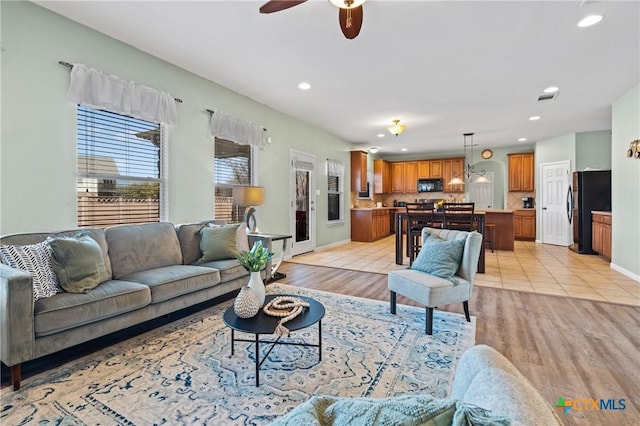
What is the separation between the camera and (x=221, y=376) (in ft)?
6.41

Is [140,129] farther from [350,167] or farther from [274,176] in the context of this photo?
[350,167]

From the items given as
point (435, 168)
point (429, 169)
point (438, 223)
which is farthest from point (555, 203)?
point (438, 223)

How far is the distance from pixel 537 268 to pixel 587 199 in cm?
247

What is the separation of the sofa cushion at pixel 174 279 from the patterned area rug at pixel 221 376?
0.34 metres

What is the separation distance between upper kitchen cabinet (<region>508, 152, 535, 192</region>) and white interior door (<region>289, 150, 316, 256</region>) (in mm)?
5988

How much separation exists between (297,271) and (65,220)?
2987mm

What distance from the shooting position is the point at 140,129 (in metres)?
3.48

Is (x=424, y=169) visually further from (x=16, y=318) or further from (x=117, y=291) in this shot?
(x=16, y=318)

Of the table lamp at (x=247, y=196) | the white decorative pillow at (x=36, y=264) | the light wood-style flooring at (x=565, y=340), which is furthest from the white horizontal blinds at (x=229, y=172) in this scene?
the white decorative pillow at (x=36, y=264)

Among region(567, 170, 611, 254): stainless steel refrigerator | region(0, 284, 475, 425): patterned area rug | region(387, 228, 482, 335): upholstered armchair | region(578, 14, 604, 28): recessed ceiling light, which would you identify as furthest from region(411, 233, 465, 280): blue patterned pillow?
region(567, 170, 611, 254): stainless steel refrigerator

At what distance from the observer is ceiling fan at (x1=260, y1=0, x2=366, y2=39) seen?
2.16 meters

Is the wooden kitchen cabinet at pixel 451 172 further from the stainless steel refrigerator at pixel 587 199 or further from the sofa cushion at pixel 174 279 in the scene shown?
the sofa cushion at pixel 174 279

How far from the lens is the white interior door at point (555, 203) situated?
23.8 feet

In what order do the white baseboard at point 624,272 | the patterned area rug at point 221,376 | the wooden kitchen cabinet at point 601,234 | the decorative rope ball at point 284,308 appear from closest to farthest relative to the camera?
the patterned area rug at point 221,376, the decorative rope ball at point 284,308, the white baseboard at point 624,272, the wooden kitchen cabinet at point 601,234
